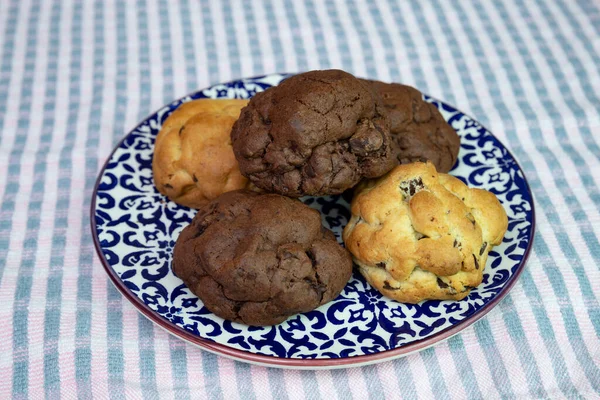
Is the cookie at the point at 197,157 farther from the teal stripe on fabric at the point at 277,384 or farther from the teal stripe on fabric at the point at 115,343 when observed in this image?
the teal stripe on fabric at the point at 277,384

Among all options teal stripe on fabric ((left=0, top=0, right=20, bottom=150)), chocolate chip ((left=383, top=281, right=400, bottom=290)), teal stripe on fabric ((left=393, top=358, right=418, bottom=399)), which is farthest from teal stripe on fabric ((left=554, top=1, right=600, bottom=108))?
teal stripe on fabric ((left=0, top=0, right=20, bottom=150))

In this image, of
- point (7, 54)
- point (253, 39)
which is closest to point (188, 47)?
point (253, 39)

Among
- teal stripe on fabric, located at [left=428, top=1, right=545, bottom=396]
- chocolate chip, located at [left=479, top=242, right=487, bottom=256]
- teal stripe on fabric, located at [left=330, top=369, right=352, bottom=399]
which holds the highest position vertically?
chocolate chip, located at [left=479, top=242, right=487, bottom=256]

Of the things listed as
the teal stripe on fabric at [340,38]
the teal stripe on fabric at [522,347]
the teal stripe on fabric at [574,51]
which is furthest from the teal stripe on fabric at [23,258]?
the teal stripe on fabric at [574,51]

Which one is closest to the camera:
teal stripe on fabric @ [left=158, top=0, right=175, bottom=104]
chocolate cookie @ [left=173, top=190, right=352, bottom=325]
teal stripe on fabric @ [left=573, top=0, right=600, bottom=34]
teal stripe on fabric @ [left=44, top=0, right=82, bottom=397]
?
chocolate cookie @ [left=173, top=190, right=352, bottom=325]

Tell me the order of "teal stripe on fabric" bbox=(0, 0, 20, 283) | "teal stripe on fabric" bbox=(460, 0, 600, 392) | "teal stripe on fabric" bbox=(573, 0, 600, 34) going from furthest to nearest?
"teal stripe on fabric" bbox=(573, 0, 600, 34) → "teal stripe on fabric" bbox=(0, 0, 20, 283) → "teal stripe on fabric" bbox=(460, 0, 600, 392)

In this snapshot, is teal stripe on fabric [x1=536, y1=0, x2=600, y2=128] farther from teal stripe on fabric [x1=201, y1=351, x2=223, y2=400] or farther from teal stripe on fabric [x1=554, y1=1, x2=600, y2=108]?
teal stripe on fabric [x1=201, y1=351, x2=223, y2=400]

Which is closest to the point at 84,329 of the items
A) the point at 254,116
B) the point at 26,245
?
the point at 26,245
